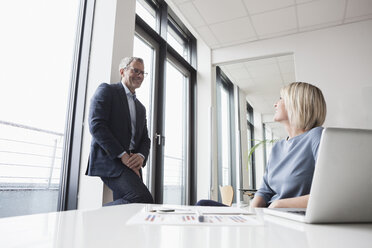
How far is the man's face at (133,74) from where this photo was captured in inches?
76.6

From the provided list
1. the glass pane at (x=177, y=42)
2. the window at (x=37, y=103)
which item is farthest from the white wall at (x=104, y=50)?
the glass pane at (x=177, y=42)

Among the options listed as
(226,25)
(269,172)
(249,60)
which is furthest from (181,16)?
(269,172)

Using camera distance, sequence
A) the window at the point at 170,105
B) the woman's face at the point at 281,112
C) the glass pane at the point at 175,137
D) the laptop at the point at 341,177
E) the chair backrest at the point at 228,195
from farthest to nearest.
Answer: the glass pane at the point at 175,137 → the chair backrest at the point at 228,195 → the window at the point at 170,105 → the woman's face at the point at 281,112 → the laptop at the point at 341,177

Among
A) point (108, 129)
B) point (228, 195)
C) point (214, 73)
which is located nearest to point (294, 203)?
point (108, 129)

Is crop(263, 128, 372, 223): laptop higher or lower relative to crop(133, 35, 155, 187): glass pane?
lower

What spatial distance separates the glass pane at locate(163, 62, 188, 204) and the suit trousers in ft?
5.11

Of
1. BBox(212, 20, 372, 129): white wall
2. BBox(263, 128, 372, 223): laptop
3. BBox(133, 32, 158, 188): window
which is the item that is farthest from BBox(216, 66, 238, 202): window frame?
BBox(263, 128, 372, 223): laptop

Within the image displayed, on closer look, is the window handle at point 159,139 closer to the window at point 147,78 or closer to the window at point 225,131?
the window at point 147,78

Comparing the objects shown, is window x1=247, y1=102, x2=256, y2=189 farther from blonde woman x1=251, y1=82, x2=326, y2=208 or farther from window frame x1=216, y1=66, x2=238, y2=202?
blonde woman x1=251, y1=82, x2=326, y2=208

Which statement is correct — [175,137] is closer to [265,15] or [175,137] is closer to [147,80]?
[147,80]

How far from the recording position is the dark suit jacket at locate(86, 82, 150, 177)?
5.39 feet

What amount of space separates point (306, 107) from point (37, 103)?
1657 millimetres

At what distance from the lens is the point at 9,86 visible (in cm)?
162

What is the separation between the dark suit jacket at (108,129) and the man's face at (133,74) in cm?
9
